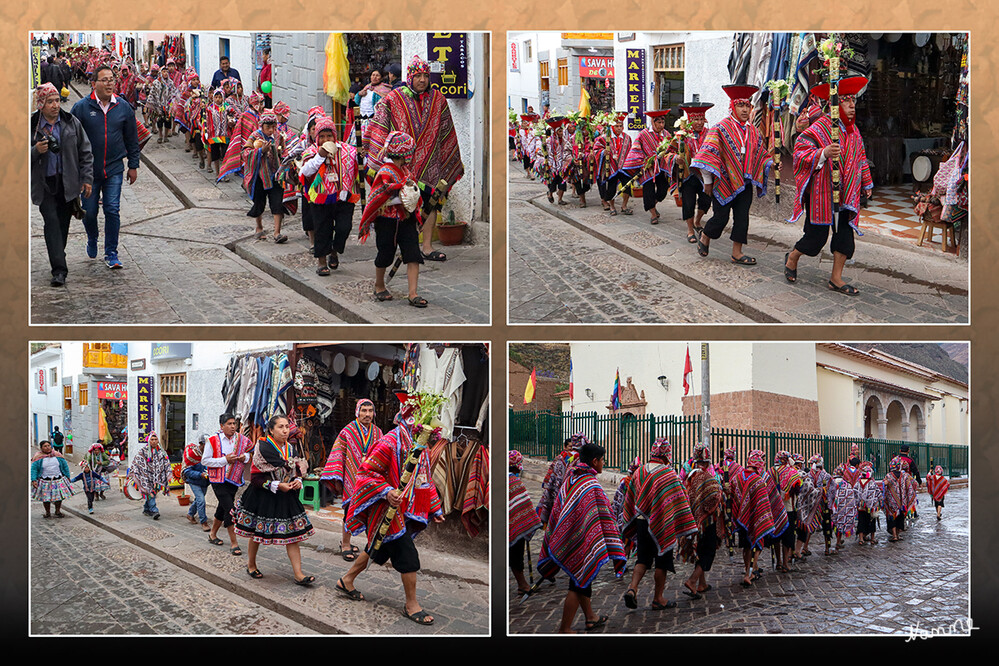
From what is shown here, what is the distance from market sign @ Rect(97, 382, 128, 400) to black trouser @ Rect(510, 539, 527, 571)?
2.48 metres

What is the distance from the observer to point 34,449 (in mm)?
6305

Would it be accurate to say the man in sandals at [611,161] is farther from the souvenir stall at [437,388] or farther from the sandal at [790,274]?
the souvenir stall at [437,388]

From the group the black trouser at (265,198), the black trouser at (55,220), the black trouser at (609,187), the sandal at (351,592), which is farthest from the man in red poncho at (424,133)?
the sandal at (351,592)

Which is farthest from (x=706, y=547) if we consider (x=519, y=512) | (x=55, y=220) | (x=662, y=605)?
(x=55, y=220)

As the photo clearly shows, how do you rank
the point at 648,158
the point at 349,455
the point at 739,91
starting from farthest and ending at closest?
the point at 648,158 → the point at 739,91 → the point at 349,455

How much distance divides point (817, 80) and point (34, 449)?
5.25m

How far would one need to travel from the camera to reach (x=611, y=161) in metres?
7.32

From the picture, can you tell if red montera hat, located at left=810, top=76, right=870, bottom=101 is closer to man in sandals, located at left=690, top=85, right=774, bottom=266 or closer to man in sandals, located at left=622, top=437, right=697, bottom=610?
man in sandals, located at left=690, top=85, right=774, bottom=266

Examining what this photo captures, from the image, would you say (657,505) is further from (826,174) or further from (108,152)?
(108,152)

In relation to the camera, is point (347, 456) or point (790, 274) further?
point (790, 274)

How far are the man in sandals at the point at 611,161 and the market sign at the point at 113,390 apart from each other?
11.2 ft

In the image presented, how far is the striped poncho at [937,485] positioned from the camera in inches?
265

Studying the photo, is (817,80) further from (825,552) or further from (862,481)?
(825,552)

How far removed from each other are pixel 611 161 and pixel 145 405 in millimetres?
3416
